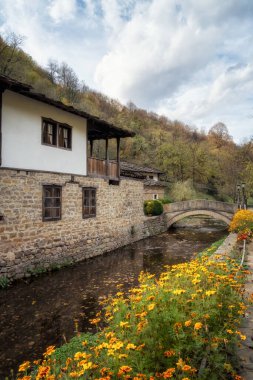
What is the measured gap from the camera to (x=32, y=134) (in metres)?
9.87

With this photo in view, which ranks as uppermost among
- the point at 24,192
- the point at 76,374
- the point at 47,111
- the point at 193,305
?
the point at 47,111

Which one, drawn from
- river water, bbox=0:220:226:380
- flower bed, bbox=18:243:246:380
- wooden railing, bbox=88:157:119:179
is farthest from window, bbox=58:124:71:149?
flower bed, bbox=18:243:246:380

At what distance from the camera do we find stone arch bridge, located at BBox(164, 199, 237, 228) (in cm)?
2161

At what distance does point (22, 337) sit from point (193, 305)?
13.3 feet

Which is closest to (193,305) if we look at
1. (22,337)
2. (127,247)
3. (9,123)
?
(22,337)

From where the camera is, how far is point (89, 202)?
499 inches

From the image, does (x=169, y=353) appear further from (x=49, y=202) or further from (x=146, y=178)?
(x=146, y=178)

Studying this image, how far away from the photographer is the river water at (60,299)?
5.28 meters

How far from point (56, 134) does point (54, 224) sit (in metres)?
3.54

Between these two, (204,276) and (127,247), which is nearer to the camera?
(204,276)

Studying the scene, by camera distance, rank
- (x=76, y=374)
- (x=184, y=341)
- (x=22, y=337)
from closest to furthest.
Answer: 1. (x=76, y=374)
2. (x=184, y=341)
3. (x=22, y=337)

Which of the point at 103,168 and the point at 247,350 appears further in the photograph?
the point at 103,168

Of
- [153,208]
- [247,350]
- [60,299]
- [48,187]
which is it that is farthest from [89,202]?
[247,350]

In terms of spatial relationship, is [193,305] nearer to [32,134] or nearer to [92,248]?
[32,134]
